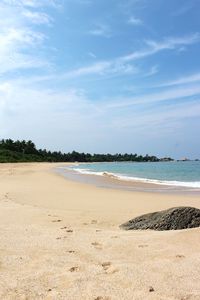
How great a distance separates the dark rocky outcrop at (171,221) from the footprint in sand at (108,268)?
2995 millimetres

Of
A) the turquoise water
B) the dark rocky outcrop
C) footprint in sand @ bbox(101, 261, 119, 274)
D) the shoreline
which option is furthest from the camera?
the turquoise water

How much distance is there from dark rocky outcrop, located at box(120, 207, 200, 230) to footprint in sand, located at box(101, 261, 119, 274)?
2995 mm

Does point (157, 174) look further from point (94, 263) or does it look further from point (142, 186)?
point (94, 263)

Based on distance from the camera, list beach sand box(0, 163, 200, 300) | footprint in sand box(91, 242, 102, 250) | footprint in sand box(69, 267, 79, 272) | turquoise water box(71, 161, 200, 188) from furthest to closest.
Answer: turquoise water box(71, 161, 200, 188) < footprint in sand box(91, 242, 102, 250) < footprint in sand box(69, 267, 79, 272) < beach sand box(0, 163, 200, 300)

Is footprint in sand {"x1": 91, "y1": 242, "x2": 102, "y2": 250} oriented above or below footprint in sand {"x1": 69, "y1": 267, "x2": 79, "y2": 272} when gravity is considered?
above

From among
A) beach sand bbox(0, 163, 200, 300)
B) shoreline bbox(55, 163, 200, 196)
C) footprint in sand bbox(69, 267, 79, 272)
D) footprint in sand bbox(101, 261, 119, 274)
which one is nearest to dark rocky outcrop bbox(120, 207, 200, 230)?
beach sand bbox(0, 163, 200, 300)

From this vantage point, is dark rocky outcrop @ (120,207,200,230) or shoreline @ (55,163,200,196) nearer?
dark rocky outcrop @ (120,207,200,230)

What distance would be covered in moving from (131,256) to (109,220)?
4275 mm

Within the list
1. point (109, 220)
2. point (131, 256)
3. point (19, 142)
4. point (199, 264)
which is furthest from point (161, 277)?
point (19, 142)

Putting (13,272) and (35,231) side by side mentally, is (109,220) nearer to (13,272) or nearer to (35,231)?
(35,231)

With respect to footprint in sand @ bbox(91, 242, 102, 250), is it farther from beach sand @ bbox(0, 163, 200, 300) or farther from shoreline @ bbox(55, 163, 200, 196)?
shoreline @ bbox(55, 163, 200, 196)

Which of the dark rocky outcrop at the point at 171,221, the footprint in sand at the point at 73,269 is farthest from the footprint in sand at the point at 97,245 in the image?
the dark rocky outcrop at the point at 171,221

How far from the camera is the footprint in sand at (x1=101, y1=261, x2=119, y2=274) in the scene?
16.5ft

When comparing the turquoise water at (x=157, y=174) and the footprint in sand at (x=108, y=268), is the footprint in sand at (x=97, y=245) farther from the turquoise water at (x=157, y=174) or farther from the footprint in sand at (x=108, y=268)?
the turquoise water at (x=157, y=174)
